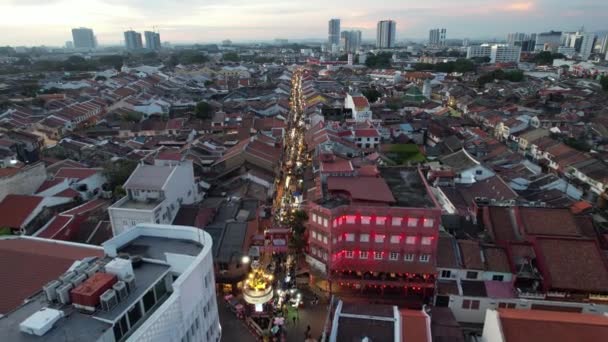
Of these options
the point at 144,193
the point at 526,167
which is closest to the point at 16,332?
the point at 144,193

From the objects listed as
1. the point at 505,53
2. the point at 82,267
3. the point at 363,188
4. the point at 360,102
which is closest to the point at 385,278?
the point at 363,188

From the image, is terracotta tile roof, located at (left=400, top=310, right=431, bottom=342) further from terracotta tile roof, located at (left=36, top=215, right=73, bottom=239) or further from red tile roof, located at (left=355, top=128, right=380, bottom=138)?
red tile roof, located at (left=355, top=128, right=380, bottom=138)

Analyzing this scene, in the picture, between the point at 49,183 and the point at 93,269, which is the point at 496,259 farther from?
the point at 49,183

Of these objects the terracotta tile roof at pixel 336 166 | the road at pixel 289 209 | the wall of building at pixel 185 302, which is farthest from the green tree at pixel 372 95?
the wall of building at pixel 185 302

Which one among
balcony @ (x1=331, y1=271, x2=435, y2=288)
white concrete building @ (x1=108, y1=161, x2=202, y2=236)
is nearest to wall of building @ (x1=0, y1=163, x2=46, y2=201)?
white concrete building @ (x1=108, y1=161, x2=202, y2=236)

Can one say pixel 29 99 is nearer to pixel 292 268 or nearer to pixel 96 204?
pixel 96 204
